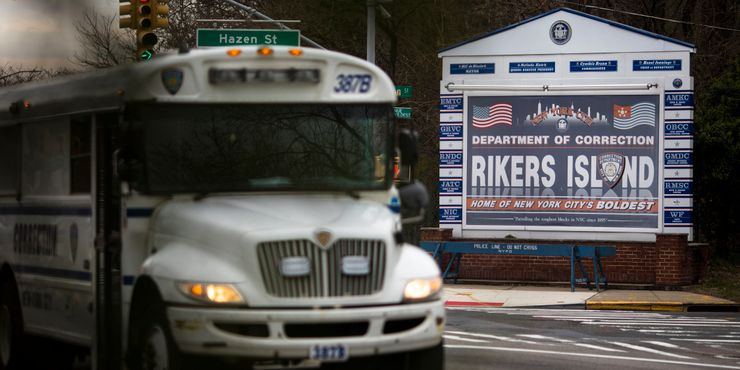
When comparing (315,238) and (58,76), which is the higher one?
(58,76)

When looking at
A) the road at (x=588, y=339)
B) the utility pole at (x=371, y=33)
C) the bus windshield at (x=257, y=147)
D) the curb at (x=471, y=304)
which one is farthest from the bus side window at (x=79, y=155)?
the utility pole at (x=371, y=33)

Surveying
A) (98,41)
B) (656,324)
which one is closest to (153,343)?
(98,41)

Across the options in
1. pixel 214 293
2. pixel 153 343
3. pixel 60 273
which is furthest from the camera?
pixel 60 273

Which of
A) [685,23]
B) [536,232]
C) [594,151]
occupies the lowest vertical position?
[536,232]

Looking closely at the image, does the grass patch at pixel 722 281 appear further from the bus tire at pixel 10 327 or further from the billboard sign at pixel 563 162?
the bus tire at pixel 10 327

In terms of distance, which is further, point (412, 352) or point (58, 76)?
point (58, 76)

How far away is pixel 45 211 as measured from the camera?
38.3 feet

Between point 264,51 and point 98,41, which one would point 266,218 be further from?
point 98,41

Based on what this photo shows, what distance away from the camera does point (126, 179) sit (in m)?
9.72

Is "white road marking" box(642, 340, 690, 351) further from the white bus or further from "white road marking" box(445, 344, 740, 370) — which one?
the white bus

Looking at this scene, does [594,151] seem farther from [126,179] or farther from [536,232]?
[126,179]

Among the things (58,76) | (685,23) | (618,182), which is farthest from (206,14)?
(58,76)

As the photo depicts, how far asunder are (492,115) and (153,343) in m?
19.8

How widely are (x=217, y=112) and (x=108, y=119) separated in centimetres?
124
